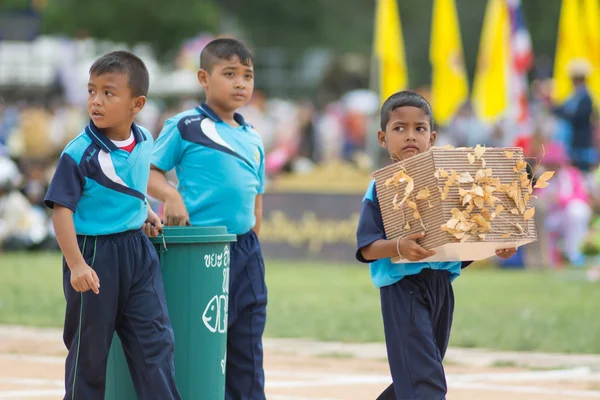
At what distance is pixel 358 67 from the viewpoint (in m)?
38.8

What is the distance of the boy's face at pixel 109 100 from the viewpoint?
18.5ft

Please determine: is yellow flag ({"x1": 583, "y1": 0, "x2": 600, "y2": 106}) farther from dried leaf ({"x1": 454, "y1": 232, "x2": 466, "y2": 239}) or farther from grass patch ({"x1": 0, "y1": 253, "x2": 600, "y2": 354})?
dried leaf ({"x1": 454, "y1": 232, "x2": 466, "y2": 239})

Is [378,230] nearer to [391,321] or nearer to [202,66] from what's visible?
[391,321]

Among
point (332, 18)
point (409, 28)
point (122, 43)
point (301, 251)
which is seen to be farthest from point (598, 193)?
point (409, 28)

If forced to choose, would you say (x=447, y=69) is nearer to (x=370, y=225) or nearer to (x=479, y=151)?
(x=370, y=225)

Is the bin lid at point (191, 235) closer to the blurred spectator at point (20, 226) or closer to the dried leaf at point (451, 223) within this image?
the dried leaf at point (451, 223)

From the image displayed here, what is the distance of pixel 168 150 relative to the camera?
6699 mm

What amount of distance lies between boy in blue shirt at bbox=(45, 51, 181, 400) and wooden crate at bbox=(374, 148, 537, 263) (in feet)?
3.77

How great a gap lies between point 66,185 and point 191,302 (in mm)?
923

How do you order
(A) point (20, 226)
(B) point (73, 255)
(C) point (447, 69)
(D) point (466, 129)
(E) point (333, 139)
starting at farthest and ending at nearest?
(E) point (333, 139), (C) point (447, 69), (D) point (466, 129), (A) point (20, 226), (B) point (73, 255)

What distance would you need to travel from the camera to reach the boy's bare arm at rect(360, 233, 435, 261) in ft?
17.7

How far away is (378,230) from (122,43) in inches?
1394

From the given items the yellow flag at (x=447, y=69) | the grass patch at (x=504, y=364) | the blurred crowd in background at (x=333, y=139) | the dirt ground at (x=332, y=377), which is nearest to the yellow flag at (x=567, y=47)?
the blurred crowd in background at (x=333, y=139)

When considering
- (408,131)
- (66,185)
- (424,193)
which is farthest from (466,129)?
(66,185)
